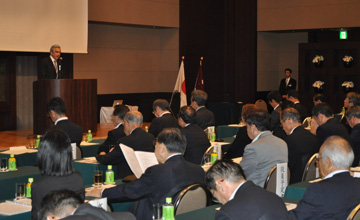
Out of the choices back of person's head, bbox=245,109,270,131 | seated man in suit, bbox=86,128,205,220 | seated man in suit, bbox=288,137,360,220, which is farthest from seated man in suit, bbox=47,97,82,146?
seated man in suit, bbox=288,137,360,220

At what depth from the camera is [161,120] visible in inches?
335

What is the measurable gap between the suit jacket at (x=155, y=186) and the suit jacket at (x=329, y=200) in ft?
3.17

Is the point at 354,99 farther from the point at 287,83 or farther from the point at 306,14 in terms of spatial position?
the point at 306,14

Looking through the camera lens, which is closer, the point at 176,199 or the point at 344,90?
the point at 176,199

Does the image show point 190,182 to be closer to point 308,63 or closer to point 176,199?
point 176,199

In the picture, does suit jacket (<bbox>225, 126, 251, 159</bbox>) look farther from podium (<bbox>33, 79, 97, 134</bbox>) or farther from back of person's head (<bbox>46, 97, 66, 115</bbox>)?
podium (<bbox>33, 79, 97, 134</bbox>)

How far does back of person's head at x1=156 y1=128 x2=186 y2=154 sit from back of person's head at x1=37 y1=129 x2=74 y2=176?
0.87 m

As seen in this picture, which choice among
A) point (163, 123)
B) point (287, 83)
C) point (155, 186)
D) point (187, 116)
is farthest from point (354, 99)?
point (155, 186)

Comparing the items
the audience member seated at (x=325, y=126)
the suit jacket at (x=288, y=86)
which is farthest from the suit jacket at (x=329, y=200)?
the suit jacket at (x=288, y=86)

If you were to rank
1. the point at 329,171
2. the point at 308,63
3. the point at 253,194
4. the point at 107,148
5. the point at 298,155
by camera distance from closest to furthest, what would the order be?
the point at 253,194 → the point at 329,171 → the point at 298,155 → the point at 107,148 → the point at 308,63

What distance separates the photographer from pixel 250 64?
1720 centimetres

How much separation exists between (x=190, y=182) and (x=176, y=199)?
237mm

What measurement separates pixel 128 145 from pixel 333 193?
3134 millimetres

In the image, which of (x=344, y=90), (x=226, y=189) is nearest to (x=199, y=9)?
(x=344, y=90)
